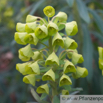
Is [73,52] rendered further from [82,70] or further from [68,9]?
[68,9]

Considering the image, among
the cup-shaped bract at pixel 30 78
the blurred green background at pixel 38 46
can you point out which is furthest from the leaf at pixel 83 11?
the cup-shaped bract at pixel 30 78

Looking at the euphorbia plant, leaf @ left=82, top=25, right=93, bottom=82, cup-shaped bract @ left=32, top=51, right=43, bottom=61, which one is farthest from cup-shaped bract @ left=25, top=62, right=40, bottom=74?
leaf @ left=82, top=25, right=93, bottom=82

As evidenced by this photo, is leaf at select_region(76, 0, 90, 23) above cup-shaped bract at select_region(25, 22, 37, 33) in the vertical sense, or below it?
above

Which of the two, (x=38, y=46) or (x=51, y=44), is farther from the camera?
(x=38, y=46)

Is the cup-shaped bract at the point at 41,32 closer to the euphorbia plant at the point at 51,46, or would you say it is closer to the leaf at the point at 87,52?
the euphorbia plant at the point at 51,46

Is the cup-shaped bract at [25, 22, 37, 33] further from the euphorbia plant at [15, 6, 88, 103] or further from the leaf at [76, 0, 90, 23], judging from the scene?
the leaf at [76, 0, 90, 23]

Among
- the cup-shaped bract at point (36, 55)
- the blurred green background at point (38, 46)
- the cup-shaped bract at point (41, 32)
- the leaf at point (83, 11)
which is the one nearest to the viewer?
the cup-shaped bract at point (41, 32)

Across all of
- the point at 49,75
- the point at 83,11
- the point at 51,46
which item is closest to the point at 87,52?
the point at 83,11

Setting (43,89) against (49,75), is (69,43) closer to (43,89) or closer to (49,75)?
(49,75)
